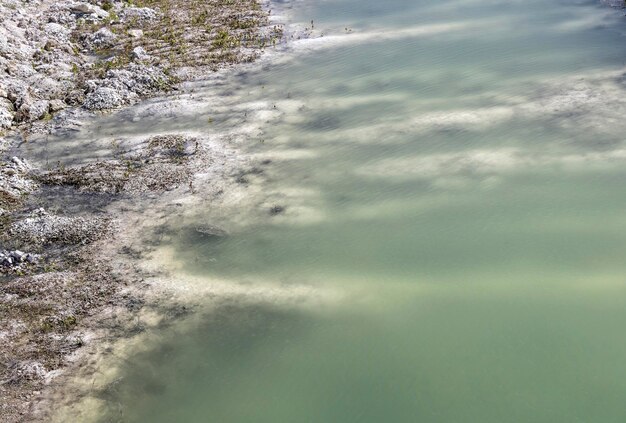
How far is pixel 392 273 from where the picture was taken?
8.55 metres

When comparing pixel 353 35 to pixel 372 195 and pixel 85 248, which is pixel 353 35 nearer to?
pixel 372 195

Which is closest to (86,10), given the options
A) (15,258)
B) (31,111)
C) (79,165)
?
(31,111)

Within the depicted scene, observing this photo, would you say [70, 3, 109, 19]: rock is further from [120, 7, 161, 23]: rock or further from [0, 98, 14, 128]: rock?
[0, 98, 14, 128]: rock

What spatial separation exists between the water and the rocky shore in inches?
43.9

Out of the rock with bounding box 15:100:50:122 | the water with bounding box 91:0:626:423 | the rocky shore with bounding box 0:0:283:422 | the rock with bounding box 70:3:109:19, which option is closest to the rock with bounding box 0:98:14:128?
the rocky shore with bounding box 0:0:283:422

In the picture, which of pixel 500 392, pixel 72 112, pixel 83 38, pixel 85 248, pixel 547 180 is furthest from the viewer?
pixel 83 38

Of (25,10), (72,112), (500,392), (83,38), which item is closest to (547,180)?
(500,392)

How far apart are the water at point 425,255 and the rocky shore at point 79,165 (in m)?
1.11

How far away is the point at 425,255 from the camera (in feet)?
29.0

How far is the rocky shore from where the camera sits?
25.5 feet

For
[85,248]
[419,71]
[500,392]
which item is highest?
[419,71]

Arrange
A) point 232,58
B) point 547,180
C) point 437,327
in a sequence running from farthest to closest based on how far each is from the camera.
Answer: point 232,58
point 547,180
point 437,327

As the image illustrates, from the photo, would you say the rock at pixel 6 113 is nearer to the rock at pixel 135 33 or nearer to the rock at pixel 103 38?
the rock at pixel 103 38

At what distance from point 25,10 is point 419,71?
12.0 metres
